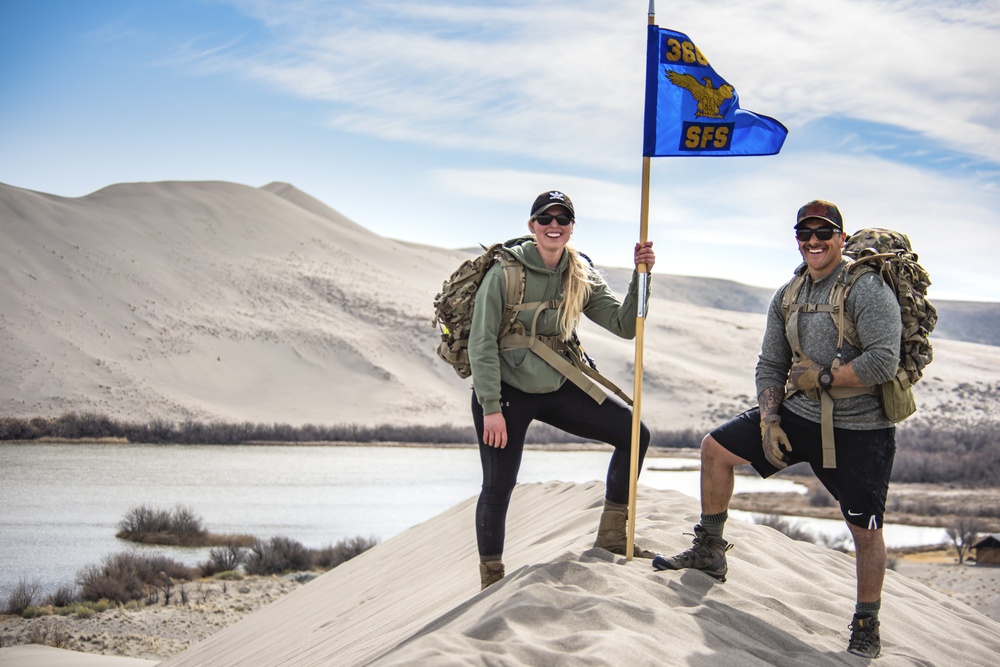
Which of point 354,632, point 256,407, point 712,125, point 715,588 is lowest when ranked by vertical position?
point 256,407

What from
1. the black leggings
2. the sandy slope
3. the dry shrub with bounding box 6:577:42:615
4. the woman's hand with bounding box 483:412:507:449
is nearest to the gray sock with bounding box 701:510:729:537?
the black leggings

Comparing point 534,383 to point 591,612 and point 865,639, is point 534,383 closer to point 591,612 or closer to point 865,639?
point 591,612

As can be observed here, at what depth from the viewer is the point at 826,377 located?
12.7ft

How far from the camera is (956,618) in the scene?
5.20 meters

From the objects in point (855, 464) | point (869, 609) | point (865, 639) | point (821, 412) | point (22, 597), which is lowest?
point (22, 597)

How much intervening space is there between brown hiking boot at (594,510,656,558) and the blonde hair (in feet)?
2.95

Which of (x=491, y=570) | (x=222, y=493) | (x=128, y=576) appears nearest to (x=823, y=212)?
(x=491, y=570)

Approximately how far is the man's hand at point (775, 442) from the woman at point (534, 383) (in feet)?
2.11

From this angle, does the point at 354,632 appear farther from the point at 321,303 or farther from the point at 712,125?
the point at 321,303

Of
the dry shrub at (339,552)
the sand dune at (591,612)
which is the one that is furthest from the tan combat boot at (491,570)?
the dry shrub at (339,552)

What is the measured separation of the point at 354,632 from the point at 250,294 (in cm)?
4680

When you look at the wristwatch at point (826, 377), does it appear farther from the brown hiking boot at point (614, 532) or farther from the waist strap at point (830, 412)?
the brown hiking boot at point (614, 532)

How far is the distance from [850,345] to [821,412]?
1.00ft

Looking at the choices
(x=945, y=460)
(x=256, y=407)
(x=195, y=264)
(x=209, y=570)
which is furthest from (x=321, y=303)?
(x=209, y=570)
